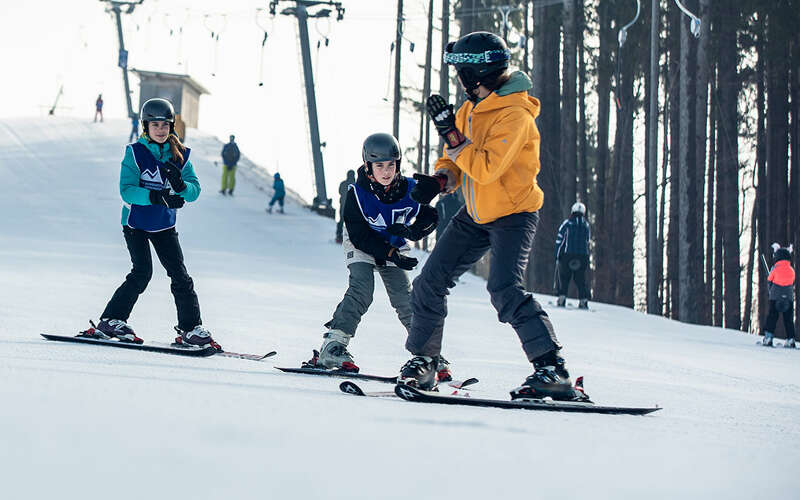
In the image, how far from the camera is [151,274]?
6.56m

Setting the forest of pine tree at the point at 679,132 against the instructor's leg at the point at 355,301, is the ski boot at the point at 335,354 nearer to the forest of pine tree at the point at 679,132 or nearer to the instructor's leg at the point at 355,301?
the instructor's leg at the point at 355,301

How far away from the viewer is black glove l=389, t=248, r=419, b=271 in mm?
5594

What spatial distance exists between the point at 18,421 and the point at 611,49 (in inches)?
1223

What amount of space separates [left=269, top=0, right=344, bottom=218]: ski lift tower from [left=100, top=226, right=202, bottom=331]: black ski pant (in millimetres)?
23289

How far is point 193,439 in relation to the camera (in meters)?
2.99

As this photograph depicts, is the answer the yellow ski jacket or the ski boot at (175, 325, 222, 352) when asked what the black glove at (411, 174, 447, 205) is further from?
the ski boot at (175, 325, 222, 352)

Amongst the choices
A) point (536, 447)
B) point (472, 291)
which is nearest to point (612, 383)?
point (536, 447)

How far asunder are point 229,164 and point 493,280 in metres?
25.5

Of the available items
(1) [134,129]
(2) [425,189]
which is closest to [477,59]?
(2) [425,189]

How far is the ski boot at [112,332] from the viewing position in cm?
652

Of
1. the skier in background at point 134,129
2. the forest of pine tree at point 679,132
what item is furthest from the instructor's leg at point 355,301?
the skier in background at point 134,129

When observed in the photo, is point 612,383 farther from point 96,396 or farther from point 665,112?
point 665,112

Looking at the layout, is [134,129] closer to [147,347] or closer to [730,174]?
[730,174]

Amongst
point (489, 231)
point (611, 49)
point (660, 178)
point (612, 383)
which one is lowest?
point (612, 383)
